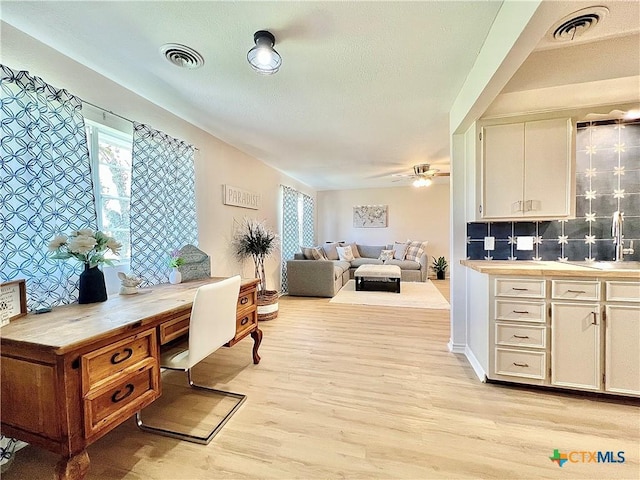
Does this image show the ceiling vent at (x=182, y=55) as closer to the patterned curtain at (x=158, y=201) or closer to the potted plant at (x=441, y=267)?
the patterned curtain at (x=158, y=201)

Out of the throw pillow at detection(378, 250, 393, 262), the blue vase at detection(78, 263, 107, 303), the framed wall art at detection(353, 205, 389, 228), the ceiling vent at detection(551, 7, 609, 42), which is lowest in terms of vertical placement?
the throw pillow at detection(378, 250, 393, 262)

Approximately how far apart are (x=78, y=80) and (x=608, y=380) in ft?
13.6

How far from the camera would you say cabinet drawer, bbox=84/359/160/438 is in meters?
1.08

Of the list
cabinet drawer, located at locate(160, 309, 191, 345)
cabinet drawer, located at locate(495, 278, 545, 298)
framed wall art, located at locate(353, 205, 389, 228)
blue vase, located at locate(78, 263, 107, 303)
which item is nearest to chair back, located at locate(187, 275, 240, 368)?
cabinet drawer, located at locate(160, 309, 191, 345)

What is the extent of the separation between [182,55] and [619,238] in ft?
11.5

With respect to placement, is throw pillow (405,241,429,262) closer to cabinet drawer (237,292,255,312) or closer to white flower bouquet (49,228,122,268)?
cabinet drawer (237,292,255,312)

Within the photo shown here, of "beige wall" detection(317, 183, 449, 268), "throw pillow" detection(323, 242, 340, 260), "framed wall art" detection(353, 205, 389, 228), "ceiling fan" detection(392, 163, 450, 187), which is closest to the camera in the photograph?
"ceiling fan" detection(392, 163, 450, 187)

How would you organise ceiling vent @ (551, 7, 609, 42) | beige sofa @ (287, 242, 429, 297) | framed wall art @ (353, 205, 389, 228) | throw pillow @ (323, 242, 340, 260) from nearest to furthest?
ceiling vent @ (551, 7, 609, 42)
beige sofa @ (287, 242, 429, 297)
throw pillow @ (323, 242, 340, 260)
framed wall art @ (353, 205, 389, 228)

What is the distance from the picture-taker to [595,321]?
1.78 meters

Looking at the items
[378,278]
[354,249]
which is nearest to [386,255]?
[354,249]

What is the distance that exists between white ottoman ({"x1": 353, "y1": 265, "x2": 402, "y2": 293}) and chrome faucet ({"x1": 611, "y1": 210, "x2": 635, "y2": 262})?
302 centimetres

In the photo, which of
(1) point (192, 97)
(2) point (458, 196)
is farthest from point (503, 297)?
(1) point (192, 97)

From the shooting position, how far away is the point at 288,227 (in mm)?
5262

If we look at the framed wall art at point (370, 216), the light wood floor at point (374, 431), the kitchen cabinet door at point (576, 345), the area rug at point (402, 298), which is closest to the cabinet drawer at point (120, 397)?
the light wood floor at point (374, 431)
